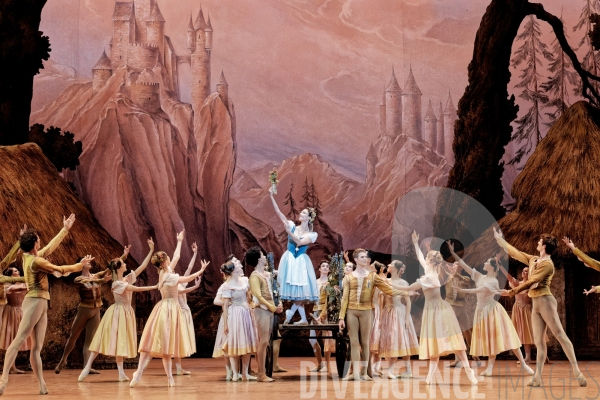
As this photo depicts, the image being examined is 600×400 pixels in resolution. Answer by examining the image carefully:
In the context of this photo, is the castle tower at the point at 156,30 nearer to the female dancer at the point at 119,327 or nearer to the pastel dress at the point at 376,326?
the female dancer at the point at 119,327

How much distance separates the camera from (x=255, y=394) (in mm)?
9633

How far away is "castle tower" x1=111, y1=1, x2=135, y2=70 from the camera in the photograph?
19.7 m

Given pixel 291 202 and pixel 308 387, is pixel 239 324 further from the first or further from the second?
pixel 291 202

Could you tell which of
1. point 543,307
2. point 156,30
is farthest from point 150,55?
point 543,307

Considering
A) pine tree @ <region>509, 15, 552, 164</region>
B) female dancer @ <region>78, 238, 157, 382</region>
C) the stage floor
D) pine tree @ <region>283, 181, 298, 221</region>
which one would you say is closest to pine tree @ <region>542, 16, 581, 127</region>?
→ pine tree @ <region>509, 15, 552, 164</region>

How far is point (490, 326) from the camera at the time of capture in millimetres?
12445

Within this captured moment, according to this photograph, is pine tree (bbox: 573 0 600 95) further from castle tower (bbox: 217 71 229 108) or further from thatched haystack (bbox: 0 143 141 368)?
thatched haystack (bbox: 0 143 141 368)

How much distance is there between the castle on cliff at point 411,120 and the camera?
20.0 m

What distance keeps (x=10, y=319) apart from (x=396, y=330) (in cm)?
604

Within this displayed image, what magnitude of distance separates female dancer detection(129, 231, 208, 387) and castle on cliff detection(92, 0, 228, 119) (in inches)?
343

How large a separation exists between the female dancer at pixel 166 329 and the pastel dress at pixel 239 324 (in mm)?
550

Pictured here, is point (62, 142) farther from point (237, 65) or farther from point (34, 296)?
point (34, 296)

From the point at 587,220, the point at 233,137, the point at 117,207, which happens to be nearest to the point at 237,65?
the point at 233,137

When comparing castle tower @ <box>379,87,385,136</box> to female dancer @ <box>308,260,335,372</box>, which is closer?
female dancer @ <box>308,260,335,372</box>
